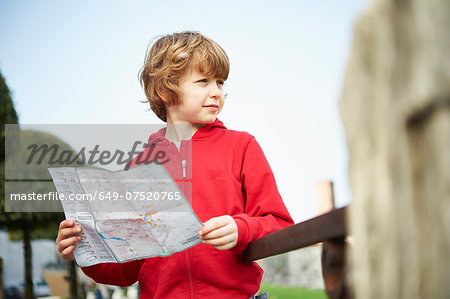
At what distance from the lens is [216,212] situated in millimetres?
1690

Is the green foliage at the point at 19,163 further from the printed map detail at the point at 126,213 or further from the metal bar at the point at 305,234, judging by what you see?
the metal bar at the point at 305,234

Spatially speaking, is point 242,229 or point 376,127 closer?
point 376,127

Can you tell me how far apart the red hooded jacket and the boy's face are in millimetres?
57

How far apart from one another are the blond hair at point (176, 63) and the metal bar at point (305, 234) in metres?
0.88

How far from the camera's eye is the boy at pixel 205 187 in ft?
5.13

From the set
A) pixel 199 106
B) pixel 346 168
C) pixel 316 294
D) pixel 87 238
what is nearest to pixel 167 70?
pixel 199 106

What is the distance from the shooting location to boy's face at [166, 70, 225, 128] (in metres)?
1.91

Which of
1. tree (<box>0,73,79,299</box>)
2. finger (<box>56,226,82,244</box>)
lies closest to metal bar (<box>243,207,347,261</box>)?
finger (<box>56,226,82,244</box>)

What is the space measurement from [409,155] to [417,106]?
53 mm

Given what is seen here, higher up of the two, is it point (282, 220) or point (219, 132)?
point (219, 132)

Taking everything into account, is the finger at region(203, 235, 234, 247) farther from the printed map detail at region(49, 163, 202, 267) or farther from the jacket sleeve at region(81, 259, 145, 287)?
the jacket sleeve at region(81, 259, 145, 287)

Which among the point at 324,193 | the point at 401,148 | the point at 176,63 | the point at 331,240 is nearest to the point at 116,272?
the point at 176,63

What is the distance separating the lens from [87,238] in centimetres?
160

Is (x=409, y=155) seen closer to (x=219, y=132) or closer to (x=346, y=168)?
(x=346, y=168)
